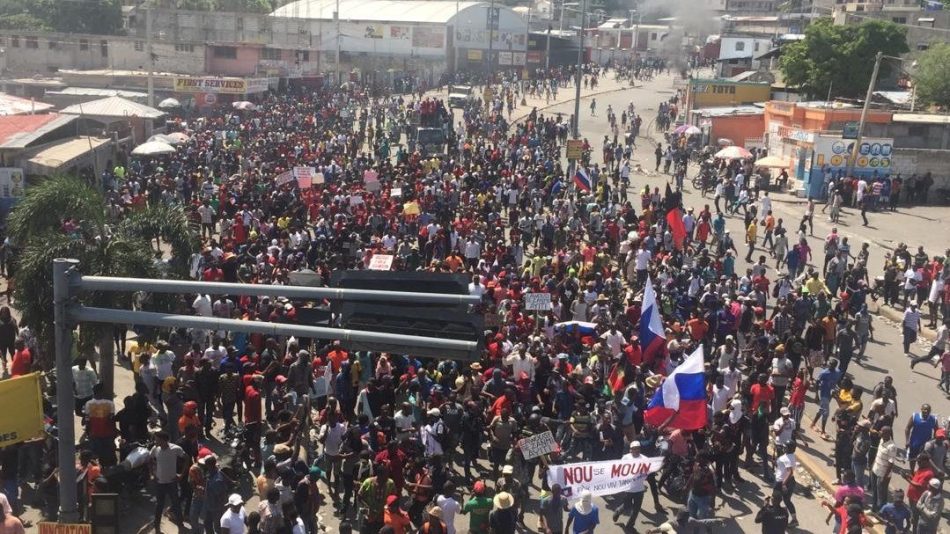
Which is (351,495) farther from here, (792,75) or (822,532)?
(792,75)

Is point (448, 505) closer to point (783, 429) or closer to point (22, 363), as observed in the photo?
point (783, 429)

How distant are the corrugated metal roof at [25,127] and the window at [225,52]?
32.8 meters

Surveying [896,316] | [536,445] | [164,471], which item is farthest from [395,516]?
[896,316]

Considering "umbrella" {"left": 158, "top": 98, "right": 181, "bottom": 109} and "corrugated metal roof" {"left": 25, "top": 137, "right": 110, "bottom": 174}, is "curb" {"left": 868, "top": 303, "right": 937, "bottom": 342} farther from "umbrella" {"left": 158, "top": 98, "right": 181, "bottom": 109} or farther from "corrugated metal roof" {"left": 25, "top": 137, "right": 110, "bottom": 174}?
"umbrella" {"left": 158, "top": 98, "right": 181, "bottom": 109}

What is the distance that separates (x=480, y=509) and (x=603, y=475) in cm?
147

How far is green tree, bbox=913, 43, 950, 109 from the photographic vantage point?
46875 mm

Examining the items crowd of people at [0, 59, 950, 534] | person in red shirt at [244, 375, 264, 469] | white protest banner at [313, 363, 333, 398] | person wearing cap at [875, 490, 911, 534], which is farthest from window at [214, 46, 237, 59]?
person wearing cap at [875, 490, 911, 534]

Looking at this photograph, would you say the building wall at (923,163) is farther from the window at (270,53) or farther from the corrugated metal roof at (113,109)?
the window at (270,53)

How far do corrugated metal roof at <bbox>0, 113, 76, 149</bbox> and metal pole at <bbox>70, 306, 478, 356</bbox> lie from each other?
20.7 m

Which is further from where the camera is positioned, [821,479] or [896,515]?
[821,479]

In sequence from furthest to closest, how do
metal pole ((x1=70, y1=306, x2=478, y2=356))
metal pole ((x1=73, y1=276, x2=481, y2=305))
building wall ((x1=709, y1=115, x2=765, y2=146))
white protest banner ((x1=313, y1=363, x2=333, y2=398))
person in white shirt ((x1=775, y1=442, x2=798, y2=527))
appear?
building wall ((x1=709, y1=115, x2=765, y2=146)), white protest banner ((x1=313, y1=363, x2=333, y2=398)), person in white shirt ((x1=775, y1=442, x2=798, y2=527)), metal pole ((x1=73, y1=276, x2=481, y2=305)), metal pole ((x1=70, y1=306, x2=478, y2=356))

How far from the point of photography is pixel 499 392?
524 inches

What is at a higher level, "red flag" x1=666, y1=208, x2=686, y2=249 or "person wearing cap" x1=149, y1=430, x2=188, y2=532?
"red flag" x1=666, y1=208, x2=686, y2=249

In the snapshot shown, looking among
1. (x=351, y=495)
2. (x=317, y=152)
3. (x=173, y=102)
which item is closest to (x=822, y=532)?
(x=351, y=495)
